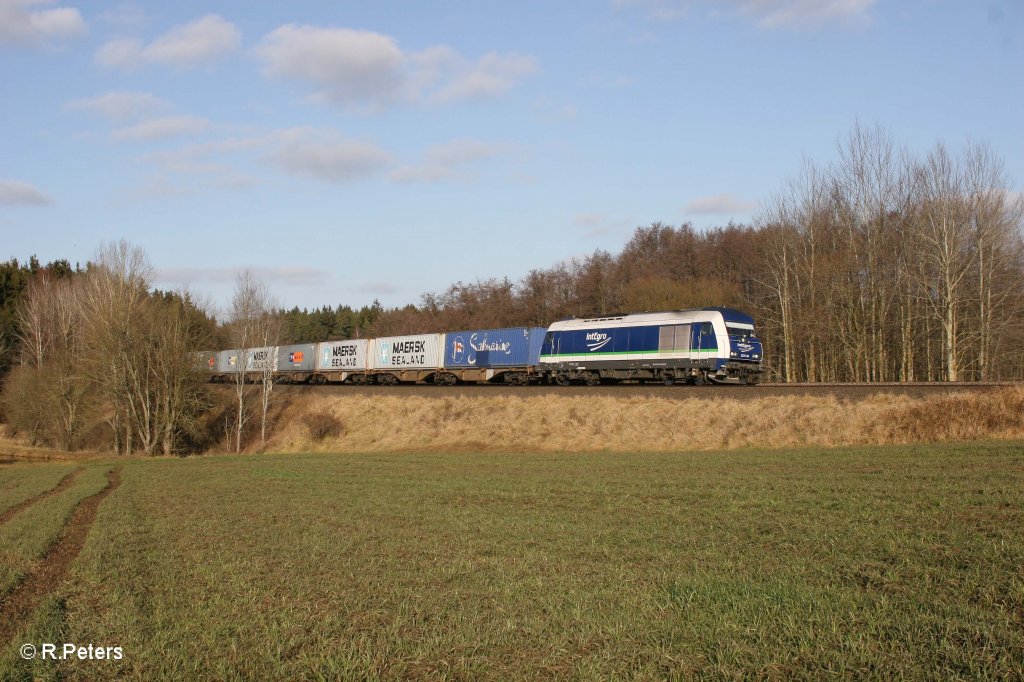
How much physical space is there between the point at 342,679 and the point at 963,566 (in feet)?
19.1

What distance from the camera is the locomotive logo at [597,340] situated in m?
36.1

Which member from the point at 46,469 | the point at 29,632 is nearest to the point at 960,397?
the point at 29,632

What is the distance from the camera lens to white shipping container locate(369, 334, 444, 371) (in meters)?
48.5

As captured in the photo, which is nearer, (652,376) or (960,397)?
(960,397)

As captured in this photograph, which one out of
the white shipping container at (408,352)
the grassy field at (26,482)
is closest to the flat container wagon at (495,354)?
the white shipping container at (408,352)

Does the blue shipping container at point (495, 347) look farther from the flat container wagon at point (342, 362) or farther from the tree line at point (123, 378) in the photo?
the tree line at point (123, 378)

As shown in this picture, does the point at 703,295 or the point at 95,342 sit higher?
the point at 703,295

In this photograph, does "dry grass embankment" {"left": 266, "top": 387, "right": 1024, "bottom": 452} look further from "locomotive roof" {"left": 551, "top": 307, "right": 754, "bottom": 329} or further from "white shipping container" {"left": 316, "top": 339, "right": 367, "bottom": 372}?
"white shipping container" {"left": 316, "top": 339, "right": 367, "bottom": 372}

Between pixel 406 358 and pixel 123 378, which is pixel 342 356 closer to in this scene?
pixel 406 358

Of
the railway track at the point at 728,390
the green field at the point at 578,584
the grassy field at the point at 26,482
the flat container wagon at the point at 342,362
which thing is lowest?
the grassy field at the point at 26,482

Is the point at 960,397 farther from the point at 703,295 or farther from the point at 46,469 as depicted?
the point at 703,295

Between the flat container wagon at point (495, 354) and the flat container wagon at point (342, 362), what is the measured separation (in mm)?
10459

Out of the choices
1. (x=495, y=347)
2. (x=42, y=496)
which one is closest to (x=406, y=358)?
(x=495, y=347)

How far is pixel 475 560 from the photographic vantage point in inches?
345
